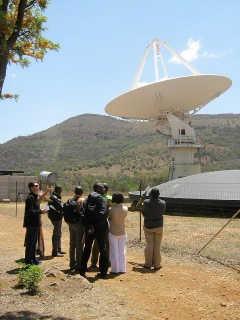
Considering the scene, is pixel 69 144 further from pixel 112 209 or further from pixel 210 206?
pixel 112 209

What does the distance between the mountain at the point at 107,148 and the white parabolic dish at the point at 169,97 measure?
95.9 ft

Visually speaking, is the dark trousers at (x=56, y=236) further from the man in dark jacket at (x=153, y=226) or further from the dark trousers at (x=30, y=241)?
the man in dark jacket at (x=153, y=226)

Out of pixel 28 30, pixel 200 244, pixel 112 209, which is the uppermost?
pixel 28 30

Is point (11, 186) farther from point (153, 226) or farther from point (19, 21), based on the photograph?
point (19, 21)

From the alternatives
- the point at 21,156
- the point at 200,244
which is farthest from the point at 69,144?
the point at 200,244

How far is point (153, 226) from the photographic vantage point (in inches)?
354

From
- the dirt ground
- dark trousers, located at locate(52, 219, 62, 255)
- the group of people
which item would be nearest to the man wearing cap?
the group of people

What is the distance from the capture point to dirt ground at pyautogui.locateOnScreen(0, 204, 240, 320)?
6109 millimetres

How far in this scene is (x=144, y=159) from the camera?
283 ft

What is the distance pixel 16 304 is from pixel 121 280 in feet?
7.39

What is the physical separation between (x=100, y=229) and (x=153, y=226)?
129cm

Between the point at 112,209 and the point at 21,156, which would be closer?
the point at 112,209

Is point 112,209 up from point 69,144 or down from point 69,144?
down

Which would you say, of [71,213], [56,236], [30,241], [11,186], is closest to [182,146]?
[11,186]
